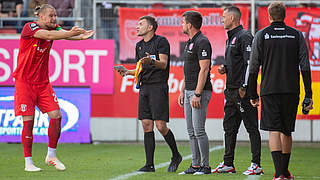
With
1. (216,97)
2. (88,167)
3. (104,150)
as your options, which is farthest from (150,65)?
(216,97)

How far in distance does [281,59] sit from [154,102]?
210 cm

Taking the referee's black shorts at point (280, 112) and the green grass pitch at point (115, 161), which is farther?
the green grass pitch at point (115, 161)

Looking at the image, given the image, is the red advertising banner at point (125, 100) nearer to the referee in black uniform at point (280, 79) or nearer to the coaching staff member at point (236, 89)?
the coaching staff member at point (236, 89)

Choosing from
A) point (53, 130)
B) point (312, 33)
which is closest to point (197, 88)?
point (53, 130)

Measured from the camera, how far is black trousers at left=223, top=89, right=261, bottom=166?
8977 mm

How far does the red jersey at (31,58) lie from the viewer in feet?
29.5

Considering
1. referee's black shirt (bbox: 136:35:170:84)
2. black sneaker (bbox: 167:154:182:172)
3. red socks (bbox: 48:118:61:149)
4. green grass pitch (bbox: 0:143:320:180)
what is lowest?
green grass pitch (bbox: 0:143:320:180)

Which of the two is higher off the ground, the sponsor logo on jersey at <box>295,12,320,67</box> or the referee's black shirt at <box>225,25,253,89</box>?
the sponsor logo on jersey at <box>295,12,320,67</box>

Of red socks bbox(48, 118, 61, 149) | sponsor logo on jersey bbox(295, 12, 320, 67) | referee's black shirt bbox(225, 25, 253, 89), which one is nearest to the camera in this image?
referee's black shirt bbox(225, 25, 253, 89)

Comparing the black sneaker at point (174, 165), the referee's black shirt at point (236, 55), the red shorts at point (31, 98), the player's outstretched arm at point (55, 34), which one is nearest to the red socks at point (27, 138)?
the red shorts at point (31, 98)

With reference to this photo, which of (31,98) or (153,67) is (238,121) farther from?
(31,98)

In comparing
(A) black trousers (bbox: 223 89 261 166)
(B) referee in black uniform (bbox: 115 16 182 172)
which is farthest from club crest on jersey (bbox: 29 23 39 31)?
(A) black trousers (bbox: 223 89 261 166)

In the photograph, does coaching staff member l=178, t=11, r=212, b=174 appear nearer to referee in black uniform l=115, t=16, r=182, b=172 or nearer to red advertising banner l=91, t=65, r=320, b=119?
referee in black uniform l=115, t=16, r=182, b=172

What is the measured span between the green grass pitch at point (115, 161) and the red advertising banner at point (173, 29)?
202cm
